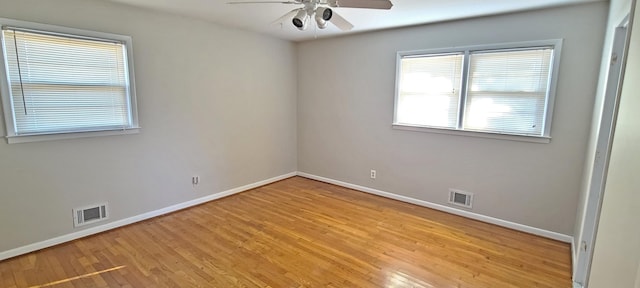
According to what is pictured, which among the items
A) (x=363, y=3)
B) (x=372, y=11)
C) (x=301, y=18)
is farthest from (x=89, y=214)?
(x=372, y=11)

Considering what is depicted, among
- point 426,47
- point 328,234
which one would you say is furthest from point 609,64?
point 328,234

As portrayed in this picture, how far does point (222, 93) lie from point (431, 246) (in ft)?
10.7

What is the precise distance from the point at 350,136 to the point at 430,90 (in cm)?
140

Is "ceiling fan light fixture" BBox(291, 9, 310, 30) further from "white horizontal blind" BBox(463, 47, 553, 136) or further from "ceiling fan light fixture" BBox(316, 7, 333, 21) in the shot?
"white horizontal blind" BBox(463, 47, 553, 136)

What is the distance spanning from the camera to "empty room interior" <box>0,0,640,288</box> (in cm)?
245

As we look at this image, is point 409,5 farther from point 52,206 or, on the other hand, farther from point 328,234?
point 52,206

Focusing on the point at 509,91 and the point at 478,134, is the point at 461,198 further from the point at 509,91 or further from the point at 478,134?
the point at 509,91

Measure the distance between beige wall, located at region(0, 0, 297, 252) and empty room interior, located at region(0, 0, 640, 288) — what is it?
0.06ft

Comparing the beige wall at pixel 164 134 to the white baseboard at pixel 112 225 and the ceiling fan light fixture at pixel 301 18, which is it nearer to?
the white baseboard at pixel 112 225

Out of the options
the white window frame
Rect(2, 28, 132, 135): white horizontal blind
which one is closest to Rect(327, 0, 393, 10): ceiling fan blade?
the white window frame

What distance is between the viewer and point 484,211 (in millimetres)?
3531

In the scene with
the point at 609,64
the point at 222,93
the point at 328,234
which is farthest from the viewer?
the point at 222,93

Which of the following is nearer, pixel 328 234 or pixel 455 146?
pixel 328 234

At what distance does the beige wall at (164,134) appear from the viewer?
268 cm
